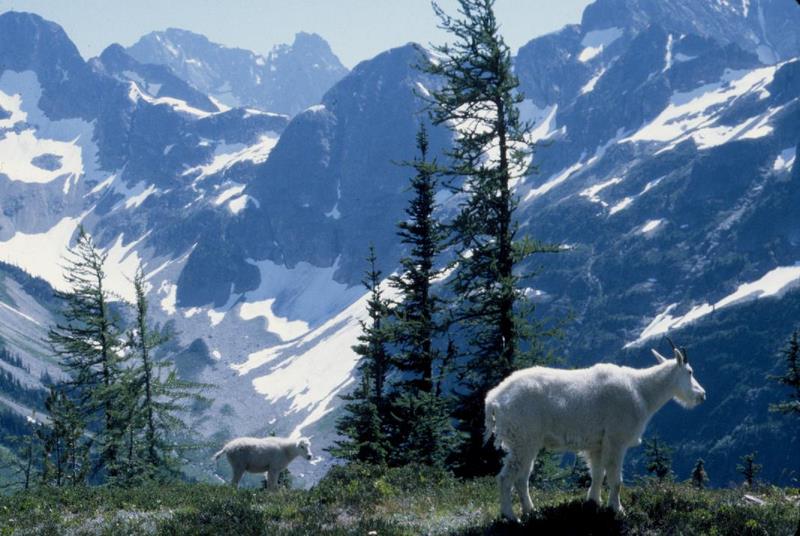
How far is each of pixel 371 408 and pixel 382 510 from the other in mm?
15688

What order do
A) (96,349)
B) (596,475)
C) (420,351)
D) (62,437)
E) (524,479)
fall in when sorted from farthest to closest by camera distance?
(96,349), (420,351), (62,437), (596,475), (524,479)

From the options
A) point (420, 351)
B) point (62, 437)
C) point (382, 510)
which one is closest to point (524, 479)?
point (382, 510)

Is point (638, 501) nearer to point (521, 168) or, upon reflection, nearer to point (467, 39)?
point (521, 168)

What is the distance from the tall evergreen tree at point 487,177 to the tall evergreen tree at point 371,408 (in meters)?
5.44

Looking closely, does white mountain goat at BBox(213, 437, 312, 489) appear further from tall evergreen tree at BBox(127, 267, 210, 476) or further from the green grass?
tall evergreen tree at BBox(127, 267, 210, 476)

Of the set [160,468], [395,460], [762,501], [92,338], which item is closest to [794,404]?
[395,460]

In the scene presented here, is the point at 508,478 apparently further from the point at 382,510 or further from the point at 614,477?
the point at 382,510

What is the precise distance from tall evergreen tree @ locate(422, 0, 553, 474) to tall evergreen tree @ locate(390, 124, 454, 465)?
335 cm

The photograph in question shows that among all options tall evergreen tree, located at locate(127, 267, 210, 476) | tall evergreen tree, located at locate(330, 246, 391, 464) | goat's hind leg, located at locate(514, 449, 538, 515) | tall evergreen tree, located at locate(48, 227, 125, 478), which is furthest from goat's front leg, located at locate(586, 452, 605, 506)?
tall evergreen tree, located at locate(48, 227, 125, 478)

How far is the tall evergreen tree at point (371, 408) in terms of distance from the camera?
1127 inches

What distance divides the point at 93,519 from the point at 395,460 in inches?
571

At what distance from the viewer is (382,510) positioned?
1402 centimetres

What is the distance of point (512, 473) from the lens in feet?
39.6

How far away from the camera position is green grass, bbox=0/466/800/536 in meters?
11.4
